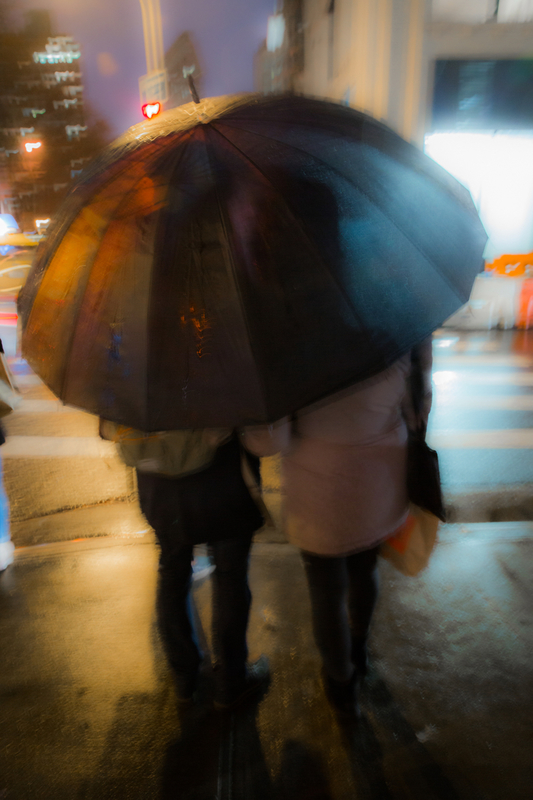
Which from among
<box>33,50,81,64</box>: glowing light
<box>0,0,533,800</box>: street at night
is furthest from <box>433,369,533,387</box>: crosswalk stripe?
<box>33,50,81,64</box>: glowing light

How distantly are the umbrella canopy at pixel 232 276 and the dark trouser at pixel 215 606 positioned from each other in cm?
83

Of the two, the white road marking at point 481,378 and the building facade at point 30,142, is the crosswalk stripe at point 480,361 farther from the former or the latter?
the building facade at point 30,142

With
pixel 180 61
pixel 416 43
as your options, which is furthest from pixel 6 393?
pixel 180 61

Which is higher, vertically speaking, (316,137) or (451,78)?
(451,78)

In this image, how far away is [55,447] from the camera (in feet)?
18.3

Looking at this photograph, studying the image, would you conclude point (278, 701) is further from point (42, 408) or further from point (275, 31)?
point (275, 31)

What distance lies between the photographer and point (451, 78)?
11688 millimetres

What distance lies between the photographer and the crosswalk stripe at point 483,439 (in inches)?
211

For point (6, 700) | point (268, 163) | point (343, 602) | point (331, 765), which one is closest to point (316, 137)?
point (268, 163)

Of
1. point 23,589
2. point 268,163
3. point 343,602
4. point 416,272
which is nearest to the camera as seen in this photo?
point 268,163

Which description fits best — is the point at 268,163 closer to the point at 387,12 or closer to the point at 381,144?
the point at 381,144

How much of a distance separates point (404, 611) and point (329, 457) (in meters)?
1.54

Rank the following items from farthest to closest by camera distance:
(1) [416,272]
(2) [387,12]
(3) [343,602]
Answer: (2) [387,12] < (3) [343,602] < (1) [416,272]

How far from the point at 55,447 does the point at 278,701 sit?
4140 millimetres
